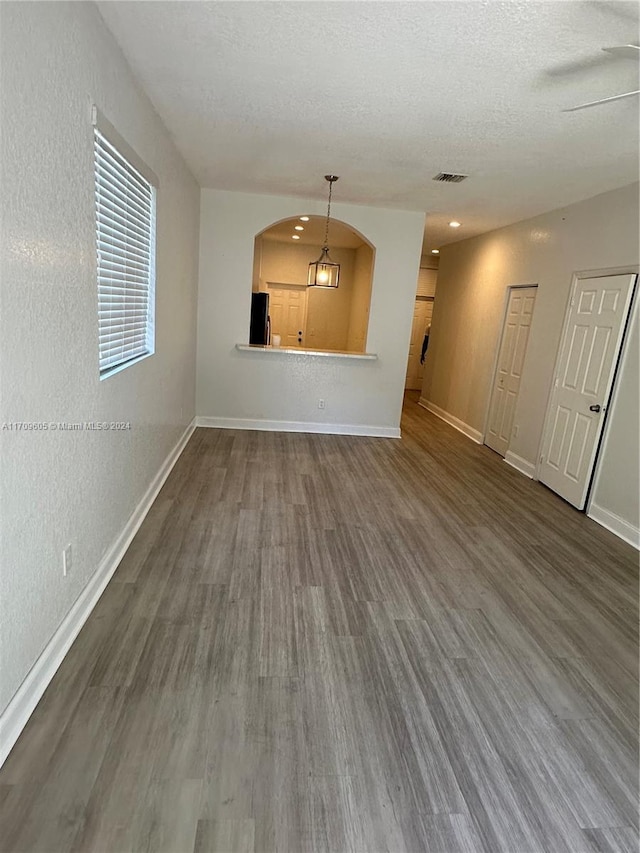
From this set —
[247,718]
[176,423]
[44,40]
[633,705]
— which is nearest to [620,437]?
[633,705]

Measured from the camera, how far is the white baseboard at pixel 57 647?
149 centimetres

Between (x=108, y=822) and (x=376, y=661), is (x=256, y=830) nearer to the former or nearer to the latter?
(x=108, y=822)

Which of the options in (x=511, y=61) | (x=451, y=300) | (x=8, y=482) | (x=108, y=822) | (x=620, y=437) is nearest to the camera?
(x=108, y=822)

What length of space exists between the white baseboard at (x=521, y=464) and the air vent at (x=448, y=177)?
2.90 meters

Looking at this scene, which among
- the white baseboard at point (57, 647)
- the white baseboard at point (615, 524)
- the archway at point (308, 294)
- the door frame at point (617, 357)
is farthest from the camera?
the archway at point (308, 294)

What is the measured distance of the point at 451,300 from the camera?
23.5 ft

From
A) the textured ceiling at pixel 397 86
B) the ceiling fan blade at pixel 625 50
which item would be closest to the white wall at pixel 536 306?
the textured ceiling at pixel 397 86

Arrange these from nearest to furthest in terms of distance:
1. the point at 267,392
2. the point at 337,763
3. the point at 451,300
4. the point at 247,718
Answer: the point at 337,763, the point at 247,718, the point at 267,392, the point at 451,300

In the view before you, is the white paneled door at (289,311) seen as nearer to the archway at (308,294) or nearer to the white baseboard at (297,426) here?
the archway at (308,294)

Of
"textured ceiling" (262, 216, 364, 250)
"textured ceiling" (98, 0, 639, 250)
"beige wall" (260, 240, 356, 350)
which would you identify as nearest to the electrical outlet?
"textured ceiling" (98, 0, 639, 250)

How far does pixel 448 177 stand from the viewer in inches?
151

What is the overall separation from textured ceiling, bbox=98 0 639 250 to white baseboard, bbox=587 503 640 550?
8.69 feet

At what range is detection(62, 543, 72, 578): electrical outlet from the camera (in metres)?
1.89

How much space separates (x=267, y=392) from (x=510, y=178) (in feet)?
11.0
